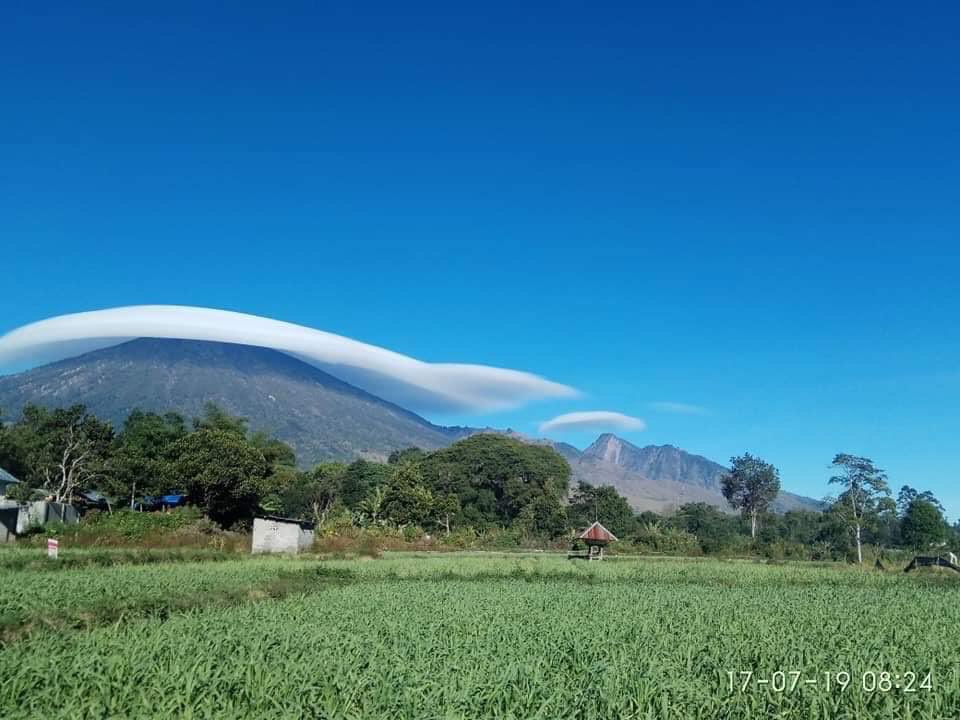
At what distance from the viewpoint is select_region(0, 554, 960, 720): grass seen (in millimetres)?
6406

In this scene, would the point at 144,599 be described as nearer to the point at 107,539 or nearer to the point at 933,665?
the point at 933,665

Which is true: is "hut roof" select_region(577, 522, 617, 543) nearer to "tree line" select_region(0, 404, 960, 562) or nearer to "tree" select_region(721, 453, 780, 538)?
"tree line" select_region(0, 404, 960, 562)

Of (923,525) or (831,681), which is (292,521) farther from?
(923,525)

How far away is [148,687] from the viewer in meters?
6.80

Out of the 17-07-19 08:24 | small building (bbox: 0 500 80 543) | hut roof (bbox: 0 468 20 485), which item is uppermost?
hut roof (bbox: 0 468 20 485)

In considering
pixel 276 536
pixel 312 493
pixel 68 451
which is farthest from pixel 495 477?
pixel 276 536

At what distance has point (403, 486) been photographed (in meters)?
65.2

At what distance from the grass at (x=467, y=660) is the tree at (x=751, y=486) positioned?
87.1 m

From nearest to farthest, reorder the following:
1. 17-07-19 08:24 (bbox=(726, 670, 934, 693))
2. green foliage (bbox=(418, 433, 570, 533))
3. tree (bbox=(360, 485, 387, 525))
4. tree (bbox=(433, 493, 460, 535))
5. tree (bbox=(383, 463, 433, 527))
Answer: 17-07-19 08:24 (bbox=(726, 670, 934, 693)), tree (bbox=(360, 485, 387, 525)), tree (bbox=(383, 463, 433, 527)), tree (bbox=(433, 493, 460, 535)), green foliage (bbox=(418, 433, 570, 533))

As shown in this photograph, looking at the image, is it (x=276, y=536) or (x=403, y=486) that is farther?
(x=403, y=486)

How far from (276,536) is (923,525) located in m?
84.0

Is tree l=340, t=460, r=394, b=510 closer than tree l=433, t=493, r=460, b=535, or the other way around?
tree l=433, t=493, r=460, b=535

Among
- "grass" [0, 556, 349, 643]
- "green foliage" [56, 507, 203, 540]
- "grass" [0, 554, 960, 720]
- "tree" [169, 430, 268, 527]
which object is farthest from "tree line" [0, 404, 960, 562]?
"grass" [0, 554, 960, 720]

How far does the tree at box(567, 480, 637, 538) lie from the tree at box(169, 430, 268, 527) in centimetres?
3851
